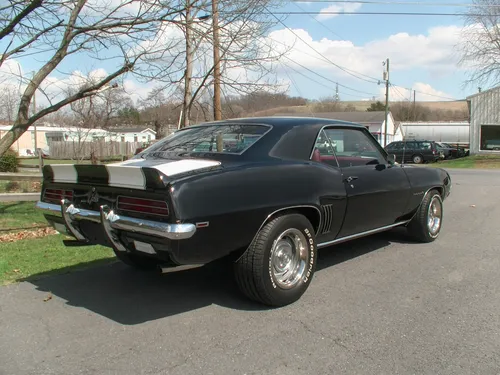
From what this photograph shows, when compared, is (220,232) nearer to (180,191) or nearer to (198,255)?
(198,255)

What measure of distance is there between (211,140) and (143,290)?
166 centimetres

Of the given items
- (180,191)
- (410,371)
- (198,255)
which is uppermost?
(180,191)

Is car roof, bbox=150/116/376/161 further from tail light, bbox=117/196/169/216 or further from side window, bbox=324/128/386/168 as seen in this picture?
tail light, bbox=117/196/169/216

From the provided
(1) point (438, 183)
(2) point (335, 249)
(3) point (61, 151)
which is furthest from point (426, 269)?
(3) point (61, 151)

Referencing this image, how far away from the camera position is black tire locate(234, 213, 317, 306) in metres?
3.70

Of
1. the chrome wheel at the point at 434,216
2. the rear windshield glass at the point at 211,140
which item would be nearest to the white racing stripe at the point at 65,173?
the rear windshield glass at the point at 211,140

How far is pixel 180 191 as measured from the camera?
3281 millimetres

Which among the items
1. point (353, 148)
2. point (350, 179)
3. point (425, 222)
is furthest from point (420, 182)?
point (350, 179)

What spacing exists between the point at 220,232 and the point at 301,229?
0.93m

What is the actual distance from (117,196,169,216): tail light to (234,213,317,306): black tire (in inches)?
32.9

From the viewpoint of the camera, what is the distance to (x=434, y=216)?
6402 mm

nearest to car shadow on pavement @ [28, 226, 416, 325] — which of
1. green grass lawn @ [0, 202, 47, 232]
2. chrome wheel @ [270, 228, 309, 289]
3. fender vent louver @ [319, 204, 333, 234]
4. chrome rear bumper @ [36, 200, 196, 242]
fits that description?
chrome wheel @ [270, 228, 309, 289]

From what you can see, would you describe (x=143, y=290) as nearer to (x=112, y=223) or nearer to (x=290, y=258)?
(x=112, y=223)

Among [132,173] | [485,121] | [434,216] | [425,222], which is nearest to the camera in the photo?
[132,173]
